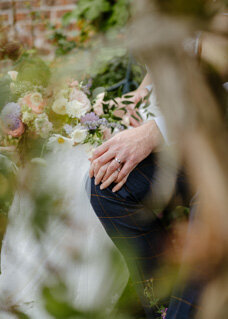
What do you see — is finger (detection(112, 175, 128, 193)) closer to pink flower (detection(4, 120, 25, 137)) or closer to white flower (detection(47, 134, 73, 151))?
white flower (detection(47, 134, 73, 151))

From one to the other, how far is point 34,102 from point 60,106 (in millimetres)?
93

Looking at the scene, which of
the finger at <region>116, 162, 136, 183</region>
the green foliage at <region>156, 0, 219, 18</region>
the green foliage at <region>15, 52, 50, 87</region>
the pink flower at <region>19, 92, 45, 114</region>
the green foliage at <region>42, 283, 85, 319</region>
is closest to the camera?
the green foliage at <region>156, 0, 219, 18</region>

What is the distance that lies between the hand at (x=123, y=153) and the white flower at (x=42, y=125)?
21 centimetres

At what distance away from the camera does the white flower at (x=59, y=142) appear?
3.38 feet

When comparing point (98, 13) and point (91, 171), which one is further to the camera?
point (98, 13)

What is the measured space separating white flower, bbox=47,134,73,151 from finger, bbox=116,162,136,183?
0.21 metres

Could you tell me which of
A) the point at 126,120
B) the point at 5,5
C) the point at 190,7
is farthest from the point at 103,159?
the point at 190,7

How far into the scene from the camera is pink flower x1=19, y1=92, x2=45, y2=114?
1.00 meters

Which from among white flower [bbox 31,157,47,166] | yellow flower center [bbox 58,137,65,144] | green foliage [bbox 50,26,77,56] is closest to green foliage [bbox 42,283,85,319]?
white flower [bbox 31,157,47,166]

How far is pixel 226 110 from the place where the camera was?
14.6 inches

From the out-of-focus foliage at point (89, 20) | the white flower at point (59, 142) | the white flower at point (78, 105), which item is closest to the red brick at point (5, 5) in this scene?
the out-of-focus foliage at point (89, 20)

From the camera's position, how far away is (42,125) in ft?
3.60

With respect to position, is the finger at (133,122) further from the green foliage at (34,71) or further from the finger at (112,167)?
the green foliage at (34,71)

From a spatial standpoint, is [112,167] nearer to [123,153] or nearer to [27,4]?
[123,153]
